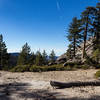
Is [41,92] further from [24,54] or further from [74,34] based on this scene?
[24,54]

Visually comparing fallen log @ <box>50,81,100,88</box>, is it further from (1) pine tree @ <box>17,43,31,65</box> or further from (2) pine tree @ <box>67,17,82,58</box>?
(1) pine tree @ <box>17,43,31,65</box>

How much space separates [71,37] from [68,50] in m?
5.80

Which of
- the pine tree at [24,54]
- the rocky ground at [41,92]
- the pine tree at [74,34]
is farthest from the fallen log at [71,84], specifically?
the pine tree at [24,54]

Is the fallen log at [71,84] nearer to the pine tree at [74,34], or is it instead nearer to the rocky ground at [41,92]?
the rocky ground at [41,92]

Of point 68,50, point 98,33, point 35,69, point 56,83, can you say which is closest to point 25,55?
point 68,50

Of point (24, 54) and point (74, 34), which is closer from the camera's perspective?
point (74, 34)

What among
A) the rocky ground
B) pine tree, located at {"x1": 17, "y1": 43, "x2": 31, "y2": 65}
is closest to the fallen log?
the rocky ground

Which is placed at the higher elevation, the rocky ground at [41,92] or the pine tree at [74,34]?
the pine tree at [74,34]

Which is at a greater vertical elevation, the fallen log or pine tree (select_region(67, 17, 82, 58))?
pine tree (select_region(67, 17, 82, 58))

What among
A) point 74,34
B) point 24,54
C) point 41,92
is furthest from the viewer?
point 24,54

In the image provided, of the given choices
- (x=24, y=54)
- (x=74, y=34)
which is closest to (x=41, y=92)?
(x=74, y=34)

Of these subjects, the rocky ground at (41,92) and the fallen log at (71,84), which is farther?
the fallen log at (71,84)

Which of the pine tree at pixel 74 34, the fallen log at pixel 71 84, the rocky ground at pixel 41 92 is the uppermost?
the pine tree at pixel 74 34

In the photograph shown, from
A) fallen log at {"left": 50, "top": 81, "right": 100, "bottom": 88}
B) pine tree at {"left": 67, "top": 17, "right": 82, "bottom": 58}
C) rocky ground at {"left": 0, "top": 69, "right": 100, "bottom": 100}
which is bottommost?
rocky ground at {"left": 0, "top": 69, "right": 100, "bottom": 100}
